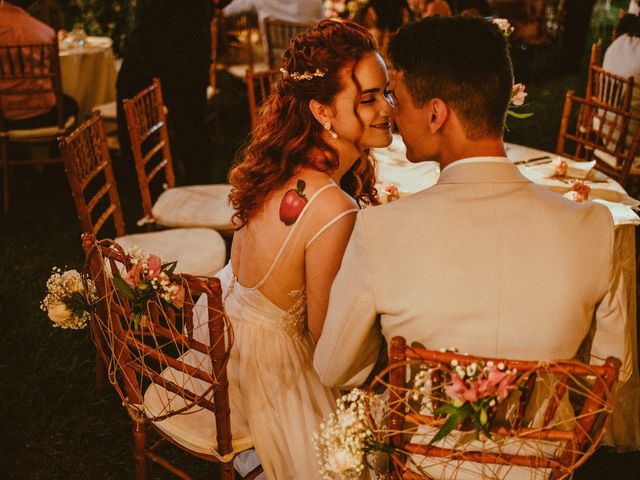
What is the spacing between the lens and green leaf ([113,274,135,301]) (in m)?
1.51

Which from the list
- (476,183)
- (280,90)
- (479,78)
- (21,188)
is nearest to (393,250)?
(476,183)

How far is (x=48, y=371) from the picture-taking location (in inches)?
117

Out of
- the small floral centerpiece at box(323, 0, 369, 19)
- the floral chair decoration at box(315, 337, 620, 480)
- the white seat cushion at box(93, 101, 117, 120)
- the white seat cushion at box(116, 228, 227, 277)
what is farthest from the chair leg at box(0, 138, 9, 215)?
the small floral centerpiece at box(323, 0, 369, 19)

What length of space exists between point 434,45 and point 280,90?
712 millimetres

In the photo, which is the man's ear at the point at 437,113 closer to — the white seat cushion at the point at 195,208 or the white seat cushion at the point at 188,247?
the white seat cushion at the point at 188,247

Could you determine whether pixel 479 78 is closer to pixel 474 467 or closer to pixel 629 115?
pixel 474 467

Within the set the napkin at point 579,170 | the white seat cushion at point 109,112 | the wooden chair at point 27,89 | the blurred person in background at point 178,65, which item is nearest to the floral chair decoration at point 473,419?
the napkin at point 579,170

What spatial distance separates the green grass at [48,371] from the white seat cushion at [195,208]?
2.46ft

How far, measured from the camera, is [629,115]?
3.07m

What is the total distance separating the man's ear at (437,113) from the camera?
133 cm

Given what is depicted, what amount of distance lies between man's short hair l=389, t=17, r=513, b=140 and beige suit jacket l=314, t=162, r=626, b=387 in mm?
112

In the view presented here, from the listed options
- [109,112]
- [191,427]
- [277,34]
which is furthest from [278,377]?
[277,34]

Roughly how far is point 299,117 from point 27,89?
2990mm

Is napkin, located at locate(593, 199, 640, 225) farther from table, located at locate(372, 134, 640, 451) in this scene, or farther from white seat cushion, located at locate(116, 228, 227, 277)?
white seat cushion, located at locate(116, 228, 227, 277)
